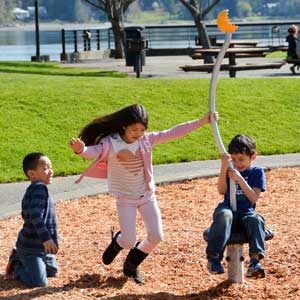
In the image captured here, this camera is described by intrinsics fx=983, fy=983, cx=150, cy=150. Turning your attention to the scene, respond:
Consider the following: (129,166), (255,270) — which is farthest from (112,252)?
(255,270)

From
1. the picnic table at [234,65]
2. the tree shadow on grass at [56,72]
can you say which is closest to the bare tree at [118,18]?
the picnic table at [234,65]

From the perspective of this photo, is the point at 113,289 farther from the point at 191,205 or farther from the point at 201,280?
the point at 191,205

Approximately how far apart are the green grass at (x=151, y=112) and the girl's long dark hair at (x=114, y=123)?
4857mm

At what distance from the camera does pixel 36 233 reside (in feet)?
23.0

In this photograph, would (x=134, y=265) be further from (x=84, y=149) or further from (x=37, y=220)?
(x=84, y=149)

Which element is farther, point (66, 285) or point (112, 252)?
point (112, 252)

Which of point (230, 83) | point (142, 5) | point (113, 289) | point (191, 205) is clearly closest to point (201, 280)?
point (113, 289)

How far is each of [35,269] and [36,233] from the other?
0.26 m

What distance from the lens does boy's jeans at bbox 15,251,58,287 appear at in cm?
687

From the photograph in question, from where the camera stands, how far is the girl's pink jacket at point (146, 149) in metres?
6.82

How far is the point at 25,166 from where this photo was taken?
7000 mm

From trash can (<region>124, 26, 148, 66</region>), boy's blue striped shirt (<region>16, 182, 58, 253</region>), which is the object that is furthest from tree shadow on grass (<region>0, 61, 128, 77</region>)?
boy's blue striped shirt (<region>16, 182, 58, 253</region>)

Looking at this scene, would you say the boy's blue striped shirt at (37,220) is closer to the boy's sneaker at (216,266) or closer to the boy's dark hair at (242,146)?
the boy's sneaker at (216,266)

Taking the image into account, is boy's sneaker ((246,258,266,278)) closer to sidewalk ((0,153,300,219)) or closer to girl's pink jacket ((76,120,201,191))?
girl's pink jacket ((76,120,201,191))
